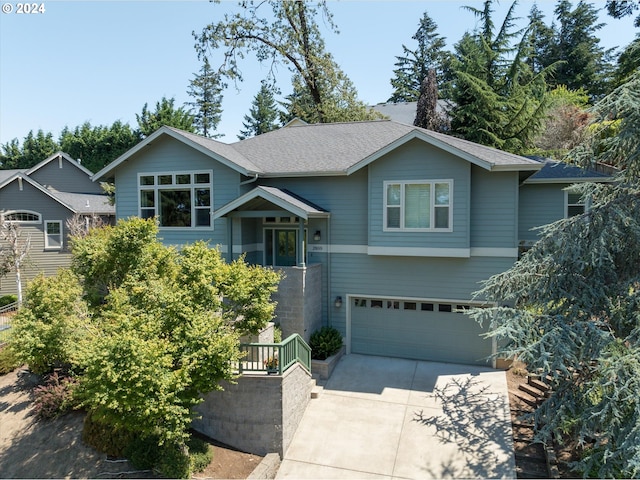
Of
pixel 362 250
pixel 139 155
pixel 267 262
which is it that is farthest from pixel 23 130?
pixel 362 250

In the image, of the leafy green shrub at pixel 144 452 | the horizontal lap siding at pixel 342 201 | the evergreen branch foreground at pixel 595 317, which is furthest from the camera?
the horizontal lap siding at pixel 342 201

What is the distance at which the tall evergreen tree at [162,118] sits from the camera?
33.2 m

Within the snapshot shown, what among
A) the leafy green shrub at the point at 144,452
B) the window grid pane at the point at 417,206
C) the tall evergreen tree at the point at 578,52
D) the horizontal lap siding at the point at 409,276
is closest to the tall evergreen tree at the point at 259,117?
the tall evergreen tree at the point at 578,52

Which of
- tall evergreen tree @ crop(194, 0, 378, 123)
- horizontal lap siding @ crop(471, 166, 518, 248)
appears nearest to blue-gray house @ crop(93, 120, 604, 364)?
horizontal lap siding @ crop(471, 166, 518, 248)

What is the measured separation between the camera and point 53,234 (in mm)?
22344

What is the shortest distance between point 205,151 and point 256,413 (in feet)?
28.9

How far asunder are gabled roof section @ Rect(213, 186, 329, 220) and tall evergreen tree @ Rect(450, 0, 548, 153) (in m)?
11.9

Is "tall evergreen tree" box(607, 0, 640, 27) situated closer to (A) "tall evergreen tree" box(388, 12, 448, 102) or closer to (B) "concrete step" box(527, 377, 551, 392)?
(B) "concrete step" box(527, 377, 551, 392)

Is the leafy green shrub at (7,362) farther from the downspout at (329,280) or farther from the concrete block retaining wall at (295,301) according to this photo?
the downspout at (329,280)

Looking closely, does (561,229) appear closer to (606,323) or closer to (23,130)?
(606,323)

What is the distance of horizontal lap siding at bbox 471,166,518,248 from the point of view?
12.0 meters

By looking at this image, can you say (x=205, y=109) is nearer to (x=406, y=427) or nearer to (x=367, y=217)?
(x=367, y=217)

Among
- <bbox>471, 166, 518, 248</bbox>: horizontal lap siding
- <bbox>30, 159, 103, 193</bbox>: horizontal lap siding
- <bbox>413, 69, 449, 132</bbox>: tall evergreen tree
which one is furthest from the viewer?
<bbox>30, 159, 103, 193</bbox>: horizontal lap siding

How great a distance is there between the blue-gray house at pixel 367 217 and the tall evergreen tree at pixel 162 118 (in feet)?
63.6
